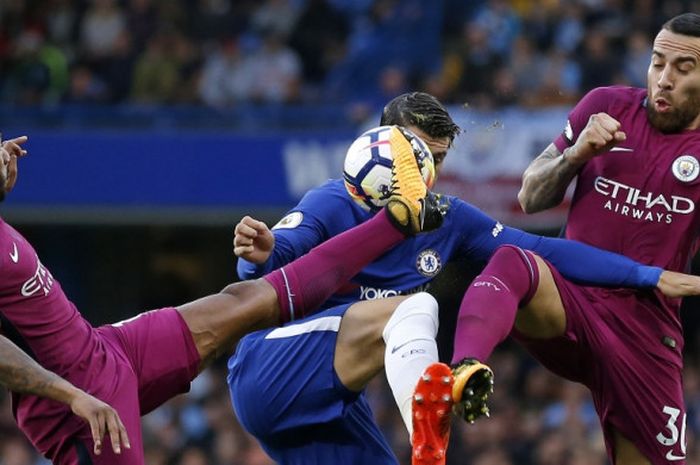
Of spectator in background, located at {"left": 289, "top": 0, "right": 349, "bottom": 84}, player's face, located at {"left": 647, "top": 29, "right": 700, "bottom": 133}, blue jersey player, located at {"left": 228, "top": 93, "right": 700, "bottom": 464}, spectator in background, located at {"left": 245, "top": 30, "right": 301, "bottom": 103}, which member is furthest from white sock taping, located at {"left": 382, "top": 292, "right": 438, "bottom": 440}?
spectator in background, located at {"left": 289, "top": 0, "right": 349, "bottom": 84}

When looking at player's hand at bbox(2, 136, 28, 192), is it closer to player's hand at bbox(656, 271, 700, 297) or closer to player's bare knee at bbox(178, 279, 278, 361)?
player's bare knee at bbox(178, 279, 278, 361)

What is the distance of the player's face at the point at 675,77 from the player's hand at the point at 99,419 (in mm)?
2672

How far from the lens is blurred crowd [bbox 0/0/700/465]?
12.2 m

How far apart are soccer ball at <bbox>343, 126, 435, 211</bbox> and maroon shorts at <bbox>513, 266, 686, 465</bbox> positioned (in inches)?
28.3

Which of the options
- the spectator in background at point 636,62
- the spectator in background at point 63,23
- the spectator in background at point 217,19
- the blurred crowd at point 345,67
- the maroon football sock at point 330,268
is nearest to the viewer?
the maroon football sock at point 330,268

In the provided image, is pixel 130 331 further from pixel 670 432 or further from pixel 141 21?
pixel 141 21

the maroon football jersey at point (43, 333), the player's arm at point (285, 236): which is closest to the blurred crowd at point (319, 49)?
the player's arm at point (285, 236)

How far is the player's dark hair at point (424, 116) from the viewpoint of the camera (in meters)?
6.32

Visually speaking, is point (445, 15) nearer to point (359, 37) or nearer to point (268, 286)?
point (359, 37)

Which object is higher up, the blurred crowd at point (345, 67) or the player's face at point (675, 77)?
the player's face at point (675, 77)

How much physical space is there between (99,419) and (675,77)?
2809 millimetres

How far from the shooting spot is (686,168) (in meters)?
6.29

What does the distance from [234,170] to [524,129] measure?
2.96m

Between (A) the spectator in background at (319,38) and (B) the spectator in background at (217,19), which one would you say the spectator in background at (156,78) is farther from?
(A) the spectator in background at (319,38)
